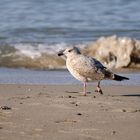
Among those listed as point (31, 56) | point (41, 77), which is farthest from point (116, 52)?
point (41, 77)

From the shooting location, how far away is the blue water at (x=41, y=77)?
376 inches

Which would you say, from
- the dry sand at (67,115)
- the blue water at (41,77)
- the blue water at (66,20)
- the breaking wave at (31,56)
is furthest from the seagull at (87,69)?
the blue water at (66,20)

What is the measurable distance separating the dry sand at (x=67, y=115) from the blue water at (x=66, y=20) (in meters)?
7.04

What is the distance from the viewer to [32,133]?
18.1ft

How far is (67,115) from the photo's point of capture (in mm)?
6320

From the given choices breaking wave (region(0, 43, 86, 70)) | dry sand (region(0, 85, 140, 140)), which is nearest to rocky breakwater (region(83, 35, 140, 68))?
breaking wave (region(0, 43, 86, 70))

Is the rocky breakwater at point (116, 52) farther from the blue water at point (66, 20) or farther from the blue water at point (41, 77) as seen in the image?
the blue water at point (66, 20)

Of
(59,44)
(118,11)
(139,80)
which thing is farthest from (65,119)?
(118,11)

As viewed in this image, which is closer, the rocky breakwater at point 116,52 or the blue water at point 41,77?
the blue water at point 41,77

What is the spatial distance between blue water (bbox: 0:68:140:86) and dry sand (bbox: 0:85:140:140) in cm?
108

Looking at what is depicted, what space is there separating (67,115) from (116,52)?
22.2 ft

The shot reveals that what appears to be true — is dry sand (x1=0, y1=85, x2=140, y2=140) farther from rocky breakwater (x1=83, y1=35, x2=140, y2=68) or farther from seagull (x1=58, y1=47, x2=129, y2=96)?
rocky breakwater (x1=83, y1=35, x2=140, y2=68)

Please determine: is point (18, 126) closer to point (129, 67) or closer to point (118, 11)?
point (129, 67)

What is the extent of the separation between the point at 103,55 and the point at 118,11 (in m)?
7.37
